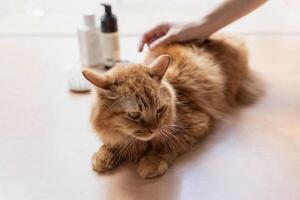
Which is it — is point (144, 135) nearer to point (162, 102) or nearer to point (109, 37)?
point (162, 102)

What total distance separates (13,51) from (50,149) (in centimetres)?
66

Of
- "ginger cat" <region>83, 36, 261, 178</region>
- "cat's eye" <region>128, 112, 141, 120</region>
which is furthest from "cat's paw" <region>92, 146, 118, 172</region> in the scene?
"cat's eye" <region>128, 112, 141, 120</region>

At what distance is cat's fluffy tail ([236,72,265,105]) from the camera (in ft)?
3.85

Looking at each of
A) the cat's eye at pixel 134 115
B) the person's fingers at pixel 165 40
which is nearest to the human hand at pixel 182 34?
the person's fingers at pixel 165 40

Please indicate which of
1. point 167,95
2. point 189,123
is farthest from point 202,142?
point 167,95

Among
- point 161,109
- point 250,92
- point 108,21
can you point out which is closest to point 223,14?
point 250,92

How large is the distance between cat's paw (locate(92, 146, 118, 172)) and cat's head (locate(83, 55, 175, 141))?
63 millimetres

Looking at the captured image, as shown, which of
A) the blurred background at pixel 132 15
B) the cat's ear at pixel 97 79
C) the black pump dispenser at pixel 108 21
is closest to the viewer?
the cat's ear at pixel 97 79

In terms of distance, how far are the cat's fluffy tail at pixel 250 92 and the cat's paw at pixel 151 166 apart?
38 centimetres

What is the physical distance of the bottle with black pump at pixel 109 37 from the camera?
1281 mm

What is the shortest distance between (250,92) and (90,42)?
54cm

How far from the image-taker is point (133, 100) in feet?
2.79

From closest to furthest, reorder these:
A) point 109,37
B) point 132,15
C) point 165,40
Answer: point 165,40
point 109,37
point 132,15

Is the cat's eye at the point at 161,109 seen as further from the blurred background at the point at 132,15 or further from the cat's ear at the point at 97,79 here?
the blurred background at the point at 132,15
